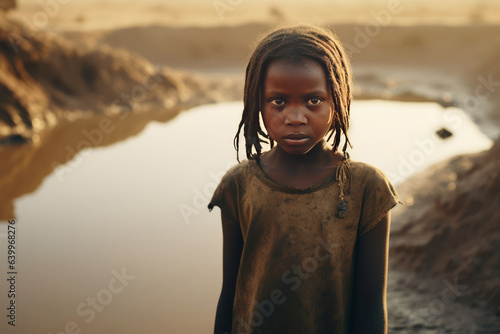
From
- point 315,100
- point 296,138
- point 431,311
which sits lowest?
point 431,311

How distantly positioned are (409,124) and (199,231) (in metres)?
6.71

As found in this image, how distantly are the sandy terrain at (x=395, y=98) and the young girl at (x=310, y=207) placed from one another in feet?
6.03

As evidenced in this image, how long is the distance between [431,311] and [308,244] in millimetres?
2123

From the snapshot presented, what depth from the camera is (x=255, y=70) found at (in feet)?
4.90

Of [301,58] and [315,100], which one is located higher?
[301,58]

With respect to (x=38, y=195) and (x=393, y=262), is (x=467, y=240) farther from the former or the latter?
(x=38, y=195)

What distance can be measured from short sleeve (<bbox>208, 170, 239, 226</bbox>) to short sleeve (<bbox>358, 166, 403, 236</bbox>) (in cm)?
38

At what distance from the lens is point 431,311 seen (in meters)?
3.22

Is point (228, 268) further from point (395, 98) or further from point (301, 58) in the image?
point (395, 98)

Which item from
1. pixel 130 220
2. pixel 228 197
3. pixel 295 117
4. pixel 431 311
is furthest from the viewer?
pixel 130 220

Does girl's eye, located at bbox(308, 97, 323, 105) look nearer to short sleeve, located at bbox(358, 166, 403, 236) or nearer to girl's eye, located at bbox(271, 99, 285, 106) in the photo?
girl's eye, located at bbox(271, 99, 285, 106)

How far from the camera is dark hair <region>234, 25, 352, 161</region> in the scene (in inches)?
55.4

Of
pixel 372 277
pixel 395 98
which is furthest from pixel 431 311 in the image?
pixel 395 98

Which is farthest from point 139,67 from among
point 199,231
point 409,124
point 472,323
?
point 472,323
